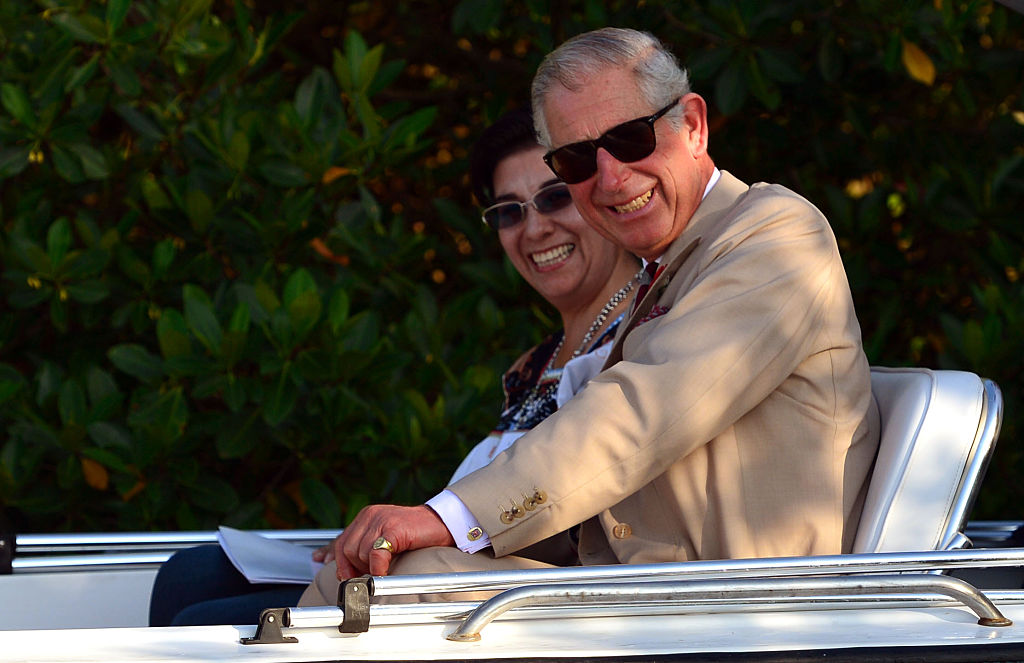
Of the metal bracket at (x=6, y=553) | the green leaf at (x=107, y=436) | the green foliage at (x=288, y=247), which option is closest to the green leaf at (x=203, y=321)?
the green foliage at (x=288, y=247)

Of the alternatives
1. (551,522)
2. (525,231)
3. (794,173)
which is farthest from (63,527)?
Result: (794,173)

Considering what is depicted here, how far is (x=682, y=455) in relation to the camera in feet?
6.15

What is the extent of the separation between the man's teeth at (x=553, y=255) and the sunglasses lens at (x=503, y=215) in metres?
0.10

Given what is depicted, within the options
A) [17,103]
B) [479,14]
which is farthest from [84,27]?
[479,14]

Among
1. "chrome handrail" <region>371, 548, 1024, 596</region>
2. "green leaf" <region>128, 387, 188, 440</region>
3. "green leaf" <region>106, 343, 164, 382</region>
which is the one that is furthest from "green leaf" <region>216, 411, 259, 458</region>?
"chrome handrail" <region>371, 548, 1024, 596</region>

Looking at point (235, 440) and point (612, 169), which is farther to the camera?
point (235, 440)

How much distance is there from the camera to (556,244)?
112 inches

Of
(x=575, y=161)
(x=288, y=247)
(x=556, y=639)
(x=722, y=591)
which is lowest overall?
(x=722, y=591)

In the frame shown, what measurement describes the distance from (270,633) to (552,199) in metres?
1.51

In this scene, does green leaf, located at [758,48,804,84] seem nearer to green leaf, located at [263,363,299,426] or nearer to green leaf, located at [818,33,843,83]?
green leaf, located at [818,33,843,83]

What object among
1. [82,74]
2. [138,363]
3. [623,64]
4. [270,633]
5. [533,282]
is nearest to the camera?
[270,633]

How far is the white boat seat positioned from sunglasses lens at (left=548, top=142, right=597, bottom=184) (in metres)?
0.71

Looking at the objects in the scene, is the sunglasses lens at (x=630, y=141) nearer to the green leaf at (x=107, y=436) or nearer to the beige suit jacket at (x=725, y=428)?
the beige suit jacket at (x=725, y=428)

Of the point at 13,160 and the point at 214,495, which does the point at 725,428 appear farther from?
the point at 13,160
